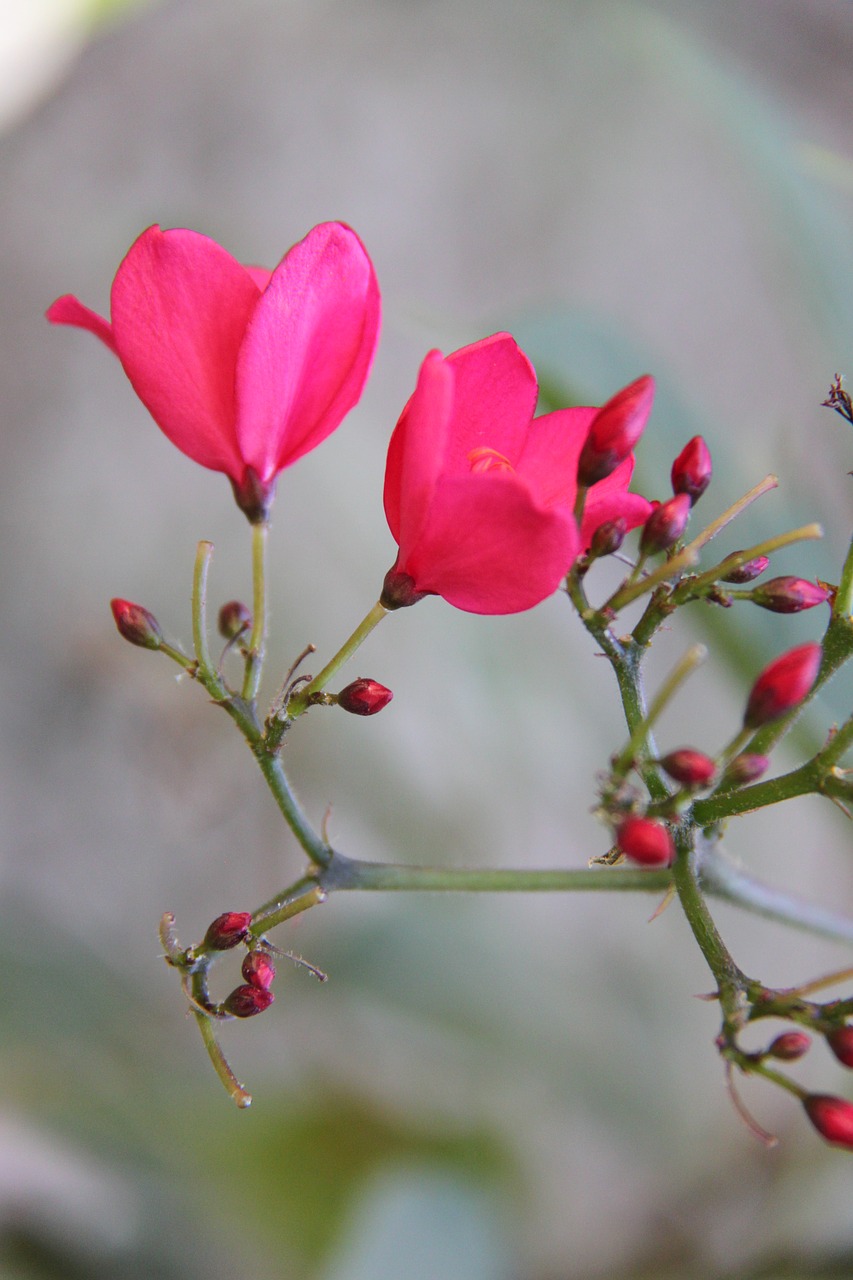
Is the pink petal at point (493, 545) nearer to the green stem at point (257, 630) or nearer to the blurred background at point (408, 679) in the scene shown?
the green stem at point (257, 630)

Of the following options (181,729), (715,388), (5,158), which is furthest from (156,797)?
(5,158)

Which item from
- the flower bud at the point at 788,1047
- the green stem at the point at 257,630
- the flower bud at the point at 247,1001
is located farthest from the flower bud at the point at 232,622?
the flower bud at the point at 788,1047

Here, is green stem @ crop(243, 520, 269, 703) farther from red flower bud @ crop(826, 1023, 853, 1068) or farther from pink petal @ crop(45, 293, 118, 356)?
red flower bud @ crop(826, 1023, 853, 1068)

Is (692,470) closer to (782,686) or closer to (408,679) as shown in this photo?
(782,686)

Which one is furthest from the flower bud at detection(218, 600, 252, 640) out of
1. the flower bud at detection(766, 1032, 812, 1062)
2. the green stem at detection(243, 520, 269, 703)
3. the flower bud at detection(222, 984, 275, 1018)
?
the flower bud at detection(766, 1032, 812, 1062)

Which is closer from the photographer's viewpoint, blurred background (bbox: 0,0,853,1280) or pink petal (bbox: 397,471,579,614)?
pink petal (bbox: 397,471,579,614)

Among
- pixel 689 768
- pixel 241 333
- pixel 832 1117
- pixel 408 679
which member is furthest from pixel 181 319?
pixel 408 679
